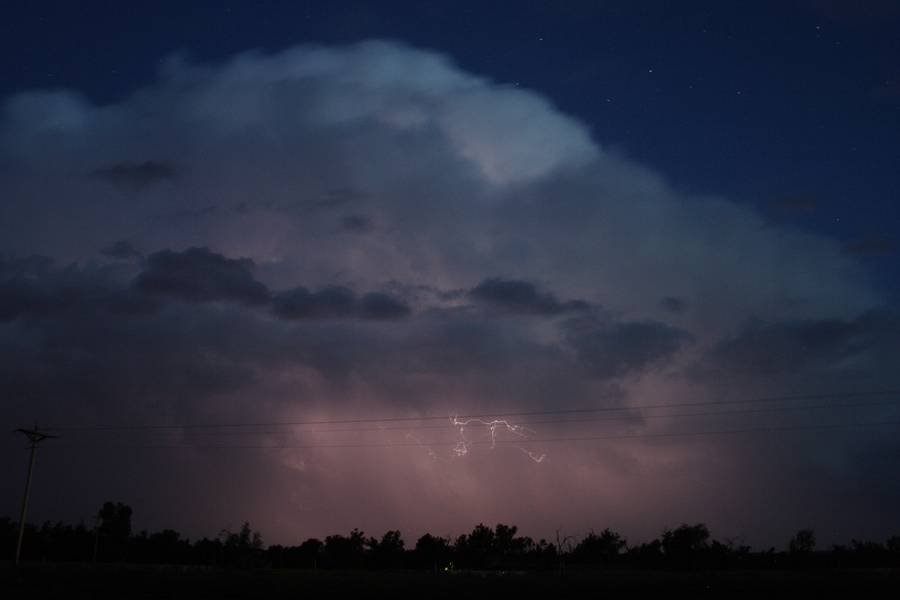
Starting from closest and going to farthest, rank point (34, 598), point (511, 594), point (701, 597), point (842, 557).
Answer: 1. point (34, 598)
2. point (701, 597)
3. point (511, 594)
4. point (842, 557)

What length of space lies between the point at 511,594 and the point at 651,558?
102915 mm

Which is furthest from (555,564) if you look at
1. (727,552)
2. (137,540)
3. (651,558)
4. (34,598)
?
(34,598)

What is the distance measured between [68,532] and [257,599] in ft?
416

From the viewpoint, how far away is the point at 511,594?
185ft

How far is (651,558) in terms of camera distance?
148750 millimetres

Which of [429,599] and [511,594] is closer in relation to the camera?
[429,599]

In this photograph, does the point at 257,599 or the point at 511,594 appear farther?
the point at 511,594

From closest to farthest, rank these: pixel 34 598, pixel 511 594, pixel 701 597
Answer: pixel 34 598
pixel 701 597
pixel 511 594

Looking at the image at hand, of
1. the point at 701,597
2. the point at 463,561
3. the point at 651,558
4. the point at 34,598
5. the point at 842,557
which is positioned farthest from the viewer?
the point at 463,561

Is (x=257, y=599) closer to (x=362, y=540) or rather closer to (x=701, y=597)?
(x=701, y=597)

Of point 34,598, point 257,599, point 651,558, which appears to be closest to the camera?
point 34,598

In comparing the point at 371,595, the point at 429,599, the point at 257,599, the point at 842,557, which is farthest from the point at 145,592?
the point at 842,557

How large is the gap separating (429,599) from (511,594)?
9398 mm

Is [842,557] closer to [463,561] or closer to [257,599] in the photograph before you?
[463,561]
